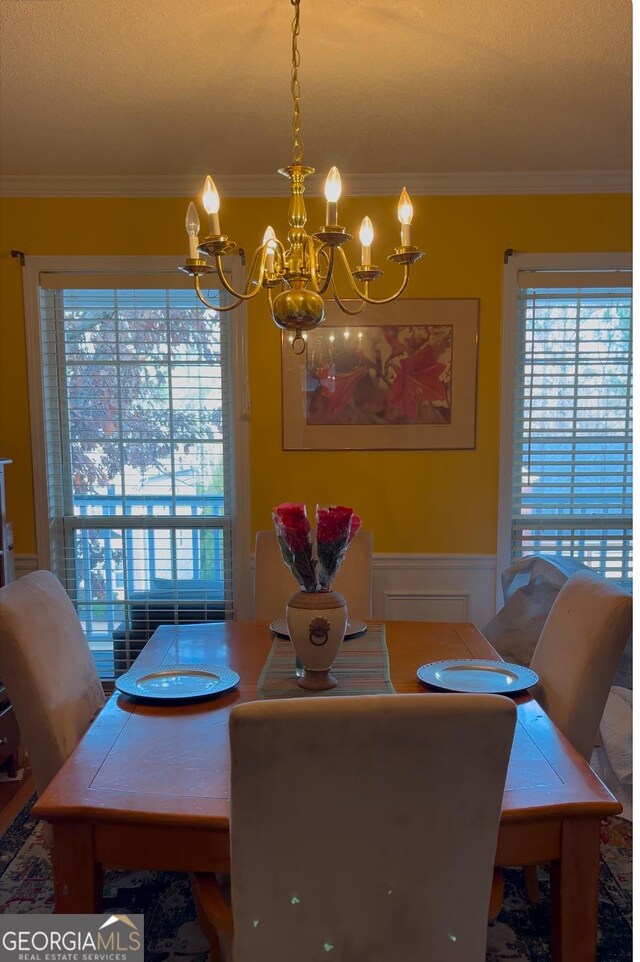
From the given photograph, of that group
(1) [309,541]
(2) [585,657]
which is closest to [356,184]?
(1) [309,541]

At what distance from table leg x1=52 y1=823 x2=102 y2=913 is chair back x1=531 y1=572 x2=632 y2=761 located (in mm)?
1121

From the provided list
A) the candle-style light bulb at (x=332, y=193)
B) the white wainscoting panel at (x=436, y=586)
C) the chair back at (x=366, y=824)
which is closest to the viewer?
the chair back at (x=366, y=824)

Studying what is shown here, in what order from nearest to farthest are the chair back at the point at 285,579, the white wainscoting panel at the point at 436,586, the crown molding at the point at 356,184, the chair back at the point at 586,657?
the chair back at the point at 586,657
the chair back at the point at 285,579
the crown molding at the point at 356,184
the white wainscoting panel at the point at 436,586

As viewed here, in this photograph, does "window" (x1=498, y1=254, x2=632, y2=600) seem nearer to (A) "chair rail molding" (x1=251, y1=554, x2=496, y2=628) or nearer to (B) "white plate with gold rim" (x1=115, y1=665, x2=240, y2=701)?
(A) "chair rail molding" (x1=251, y1=554, x2=496, y2=628)

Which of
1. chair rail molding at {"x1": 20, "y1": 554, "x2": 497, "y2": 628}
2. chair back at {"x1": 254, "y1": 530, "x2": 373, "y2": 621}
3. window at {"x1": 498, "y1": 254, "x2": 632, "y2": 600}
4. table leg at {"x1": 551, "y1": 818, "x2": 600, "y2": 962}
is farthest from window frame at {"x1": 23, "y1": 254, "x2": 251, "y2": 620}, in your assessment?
table leg at {"x1": 551, "y1": 818, "x2": 600, "y2": 962}

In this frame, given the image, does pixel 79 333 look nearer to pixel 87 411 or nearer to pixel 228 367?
pixel 87 411

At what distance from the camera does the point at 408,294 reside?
120 inches

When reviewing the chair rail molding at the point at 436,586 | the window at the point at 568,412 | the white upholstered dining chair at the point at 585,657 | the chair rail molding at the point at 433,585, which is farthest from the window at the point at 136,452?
the white upholstered dining chair at the point at 585,657

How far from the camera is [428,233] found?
120 inches

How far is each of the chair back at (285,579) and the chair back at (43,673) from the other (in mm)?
808

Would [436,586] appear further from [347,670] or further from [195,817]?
[195,817]

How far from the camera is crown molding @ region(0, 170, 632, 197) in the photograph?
116 inches

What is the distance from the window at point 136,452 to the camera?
3105 millimetres

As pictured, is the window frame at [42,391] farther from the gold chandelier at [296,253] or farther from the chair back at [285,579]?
the gold chandelier at [296,253]
